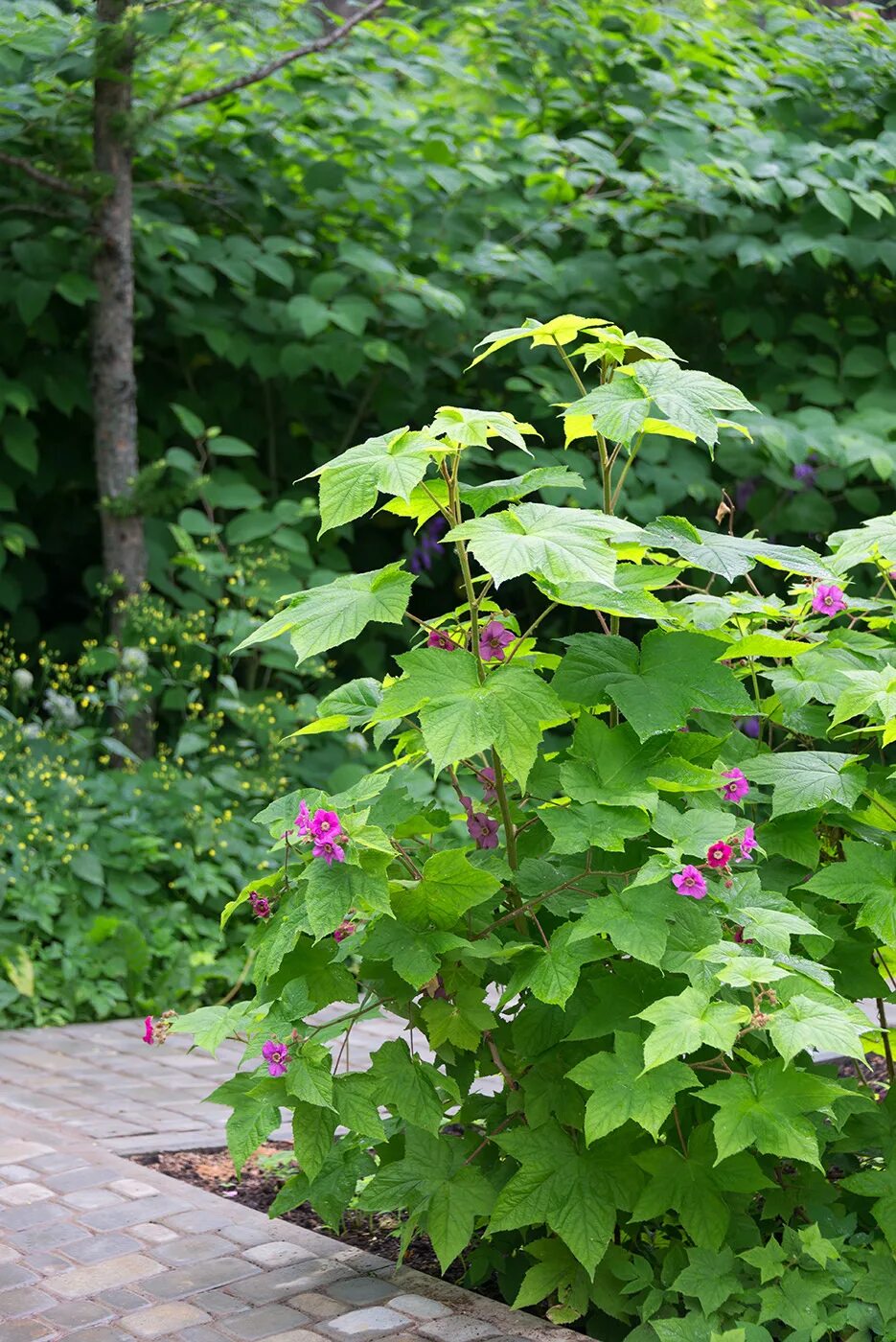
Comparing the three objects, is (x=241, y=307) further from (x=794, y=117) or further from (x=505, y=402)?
(x=794, y=117)

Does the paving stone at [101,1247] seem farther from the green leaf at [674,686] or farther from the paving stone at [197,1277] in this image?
the green leaf at [674,686]

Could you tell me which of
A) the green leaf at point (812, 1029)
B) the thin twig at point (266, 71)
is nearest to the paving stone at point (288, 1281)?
the green leaf at point (812, 1029)

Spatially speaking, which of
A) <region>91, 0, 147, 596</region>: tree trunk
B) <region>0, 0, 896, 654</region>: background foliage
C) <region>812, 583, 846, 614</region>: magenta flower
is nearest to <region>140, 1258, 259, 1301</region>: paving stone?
<region>812, 583, 846, 614</region>: magenta flower

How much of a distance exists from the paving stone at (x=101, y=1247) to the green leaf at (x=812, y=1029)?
4.21 ft

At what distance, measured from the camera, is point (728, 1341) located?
2.03 m

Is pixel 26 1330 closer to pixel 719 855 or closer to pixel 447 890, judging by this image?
pixel 447 890

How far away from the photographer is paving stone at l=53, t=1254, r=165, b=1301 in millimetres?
2406

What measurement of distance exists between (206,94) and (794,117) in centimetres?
270

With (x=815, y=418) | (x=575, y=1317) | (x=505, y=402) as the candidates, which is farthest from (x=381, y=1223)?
(x=505, y=402)

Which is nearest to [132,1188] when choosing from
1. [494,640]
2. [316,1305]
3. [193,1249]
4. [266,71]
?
[193,1249]

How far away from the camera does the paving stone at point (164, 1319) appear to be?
2240 mm

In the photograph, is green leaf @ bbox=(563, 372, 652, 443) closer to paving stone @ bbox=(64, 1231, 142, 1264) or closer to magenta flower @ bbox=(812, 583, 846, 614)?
magenta flower @ bbox=(812, 583, 846, 614)

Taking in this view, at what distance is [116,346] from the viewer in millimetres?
5480

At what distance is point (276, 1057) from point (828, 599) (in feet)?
3.89
